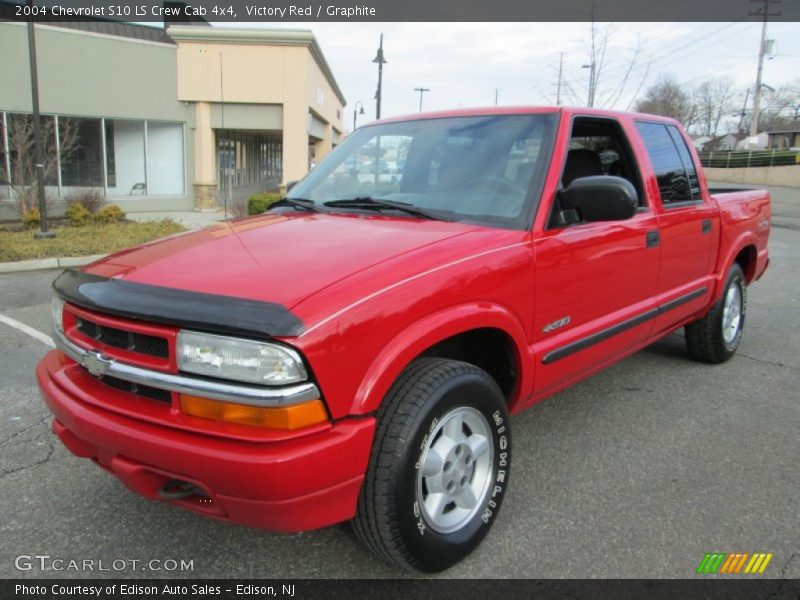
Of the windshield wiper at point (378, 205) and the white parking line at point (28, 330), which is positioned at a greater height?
the windshield wiper at point (378, 205)

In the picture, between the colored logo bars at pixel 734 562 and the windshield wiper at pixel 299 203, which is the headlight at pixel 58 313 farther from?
the colored logo bars at pixel 734 562

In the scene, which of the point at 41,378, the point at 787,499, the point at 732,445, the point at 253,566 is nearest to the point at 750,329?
the point at 732,445

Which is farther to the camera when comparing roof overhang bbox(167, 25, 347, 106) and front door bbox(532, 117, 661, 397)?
roof overhang bbox(167, 25, 347, 106)

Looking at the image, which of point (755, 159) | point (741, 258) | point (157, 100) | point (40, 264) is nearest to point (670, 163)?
point (741, 258)

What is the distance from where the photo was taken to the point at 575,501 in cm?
295

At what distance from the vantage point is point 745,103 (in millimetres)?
72375

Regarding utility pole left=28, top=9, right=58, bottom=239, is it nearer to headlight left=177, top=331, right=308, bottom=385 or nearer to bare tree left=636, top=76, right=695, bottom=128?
headlight left=177, top=331, right=308, bottom=385

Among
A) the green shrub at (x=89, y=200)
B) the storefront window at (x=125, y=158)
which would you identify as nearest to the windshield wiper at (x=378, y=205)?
the green shrub at (x=89, y=200)

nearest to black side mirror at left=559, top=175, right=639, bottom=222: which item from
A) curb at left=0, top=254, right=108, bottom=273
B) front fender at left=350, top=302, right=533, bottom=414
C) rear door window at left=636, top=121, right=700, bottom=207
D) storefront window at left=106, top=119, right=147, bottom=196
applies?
front fender at left=350, top=302, right=533, bottom=414

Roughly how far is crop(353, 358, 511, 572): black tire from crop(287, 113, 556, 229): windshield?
2.81ft

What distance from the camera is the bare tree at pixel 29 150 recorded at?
1374 centimetres

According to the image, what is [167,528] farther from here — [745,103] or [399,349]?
[745,103]

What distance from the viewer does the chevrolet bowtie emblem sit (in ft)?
7.22

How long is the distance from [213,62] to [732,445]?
18390mm
